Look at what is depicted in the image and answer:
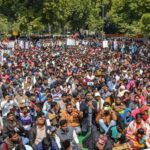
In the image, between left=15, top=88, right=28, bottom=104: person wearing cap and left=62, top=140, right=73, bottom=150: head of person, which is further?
left=15, top=88, right=28, bottom=104: person wearing cap

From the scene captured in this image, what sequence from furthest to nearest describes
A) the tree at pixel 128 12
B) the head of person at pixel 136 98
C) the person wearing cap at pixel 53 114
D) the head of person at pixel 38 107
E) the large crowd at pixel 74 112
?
the tree at pixel 128 12
the head of person at pixel 136 98
the head of person at pixel 38 107
the person wearing cap at pixel 53 114
the large crowd at pixel 74 112

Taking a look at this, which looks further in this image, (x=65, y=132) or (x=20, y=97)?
(x=20, y=97)

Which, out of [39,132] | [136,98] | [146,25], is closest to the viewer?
[39,132]

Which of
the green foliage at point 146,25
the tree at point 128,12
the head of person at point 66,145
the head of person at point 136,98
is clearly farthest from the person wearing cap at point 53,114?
the tree at point 128,12

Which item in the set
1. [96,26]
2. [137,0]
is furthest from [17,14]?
[96,26]

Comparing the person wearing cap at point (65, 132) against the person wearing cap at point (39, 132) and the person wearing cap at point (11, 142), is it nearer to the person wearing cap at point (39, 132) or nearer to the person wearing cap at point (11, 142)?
the person wearing cap at point (39, 132)

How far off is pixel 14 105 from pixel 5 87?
3.90 metres

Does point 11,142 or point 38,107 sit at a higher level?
point 11,142

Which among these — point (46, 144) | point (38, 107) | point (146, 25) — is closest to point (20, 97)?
point (38, 107)

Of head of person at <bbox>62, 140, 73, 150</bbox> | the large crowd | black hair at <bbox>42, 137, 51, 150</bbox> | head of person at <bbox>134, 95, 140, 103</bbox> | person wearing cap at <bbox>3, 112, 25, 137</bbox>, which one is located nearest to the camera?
head of person at <bbox>62, 140, 73, 150</bbox>

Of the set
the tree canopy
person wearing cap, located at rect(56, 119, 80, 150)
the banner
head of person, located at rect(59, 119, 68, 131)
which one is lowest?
the banner

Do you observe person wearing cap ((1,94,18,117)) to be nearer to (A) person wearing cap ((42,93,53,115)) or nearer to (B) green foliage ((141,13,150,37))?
(A) person wearing cap ((42,93,53,115))

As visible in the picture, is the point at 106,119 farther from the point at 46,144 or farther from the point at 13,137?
the point at 13,137

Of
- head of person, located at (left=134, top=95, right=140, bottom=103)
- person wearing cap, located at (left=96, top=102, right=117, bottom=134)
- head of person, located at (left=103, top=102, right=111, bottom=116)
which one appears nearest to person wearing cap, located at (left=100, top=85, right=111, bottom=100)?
head of person, located at (left=134, top=95, right=140, bottom=103)
